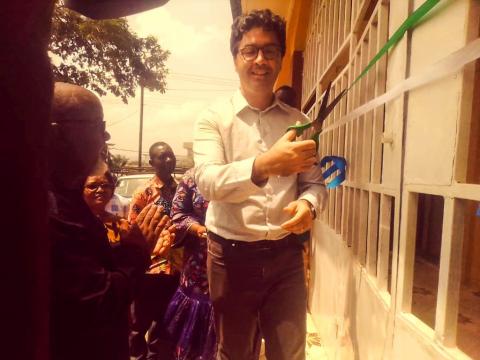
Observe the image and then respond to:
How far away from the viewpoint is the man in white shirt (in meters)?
1.65

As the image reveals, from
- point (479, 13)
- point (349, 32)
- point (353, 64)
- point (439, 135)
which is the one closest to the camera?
point (479, 13)

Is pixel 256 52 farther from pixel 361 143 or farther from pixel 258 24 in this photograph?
pixel 361 143

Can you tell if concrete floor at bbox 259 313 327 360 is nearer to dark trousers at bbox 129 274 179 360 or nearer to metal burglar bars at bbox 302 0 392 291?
dark trousers at bbox 129 274 179 360

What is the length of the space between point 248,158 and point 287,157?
12.9 inches

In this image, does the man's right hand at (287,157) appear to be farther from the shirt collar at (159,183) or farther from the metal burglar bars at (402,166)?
the shirt collar at (159,183)

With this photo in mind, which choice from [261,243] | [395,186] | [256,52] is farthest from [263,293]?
[256,52]

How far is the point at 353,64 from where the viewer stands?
6.20 ft

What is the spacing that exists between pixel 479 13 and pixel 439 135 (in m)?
0.28

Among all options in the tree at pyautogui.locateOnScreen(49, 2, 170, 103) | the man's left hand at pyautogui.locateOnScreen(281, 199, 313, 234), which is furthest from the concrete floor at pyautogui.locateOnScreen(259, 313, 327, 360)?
the tree at pyautogui.locateOnScreen(49, 2, 170, 103)

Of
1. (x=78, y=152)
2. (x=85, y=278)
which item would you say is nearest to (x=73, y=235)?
(x=85, y=278)

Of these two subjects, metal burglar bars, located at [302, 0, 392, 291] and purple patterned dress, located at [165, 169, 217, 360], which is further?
purple patterned dress, located at [165, 169, 217, 360]

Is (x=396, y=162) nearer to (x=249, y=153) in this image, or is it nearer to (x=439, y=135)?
(x=439, y=135)

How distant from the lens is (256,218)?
1653 mm

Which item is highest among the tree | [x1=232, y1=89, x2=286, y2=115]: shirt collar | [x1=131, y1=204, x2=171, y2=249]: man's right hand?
the tree
